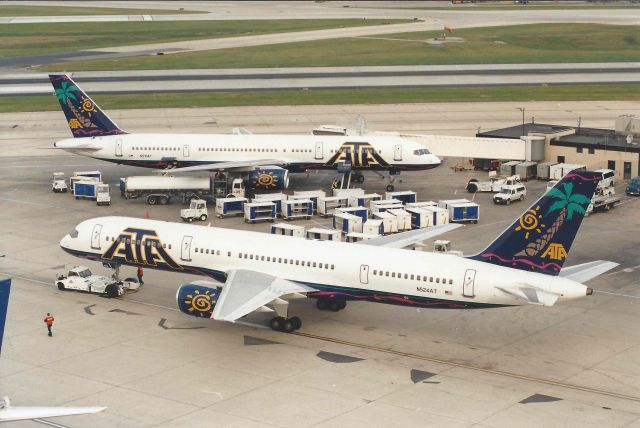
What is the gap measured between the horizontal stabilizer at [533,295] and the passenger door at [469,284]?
1.38 meters

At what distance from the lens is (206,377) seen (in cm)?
4975

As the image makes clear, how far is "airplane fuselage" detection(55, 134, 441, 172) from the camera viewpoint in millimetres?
92625

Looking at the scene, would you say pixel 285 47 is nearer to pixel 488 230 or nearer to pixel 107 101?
pixel 107 101

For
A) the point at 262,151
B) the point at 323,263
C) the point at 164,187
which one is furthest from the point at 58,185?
the point at 323,263

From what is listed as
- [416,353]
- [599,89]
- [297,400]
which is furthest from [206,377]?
[599,89]

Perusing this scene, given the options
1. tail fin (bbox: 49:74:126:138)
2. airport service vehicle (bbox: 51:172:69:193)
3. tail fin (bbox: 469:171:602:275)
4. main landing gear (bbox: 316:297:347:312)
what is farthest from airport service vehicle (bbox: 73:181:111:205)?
tail fin (bbox: 469:171:602:275)

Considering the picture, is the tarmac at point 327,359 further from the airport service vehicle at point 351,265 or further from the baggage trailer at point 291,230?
the baggage trailer at point 291,230

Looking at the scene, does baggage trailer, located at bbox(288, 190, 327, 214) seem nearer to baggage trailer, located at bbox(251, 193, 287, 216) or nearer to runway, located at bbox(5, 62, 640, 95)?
baggage trailer, located at bbox(251, 193, 287, 216)

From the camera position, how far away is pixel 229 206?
84.2 meters

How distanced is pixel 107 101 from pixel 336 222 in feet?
217

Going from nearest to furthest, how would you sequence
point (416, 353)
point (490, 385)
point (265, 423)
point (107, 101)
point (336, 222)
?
1. point (265, 423)
2. point (490, 385)
3. point (416, 353)
4. point (336, 222)
5. point (107, 101)

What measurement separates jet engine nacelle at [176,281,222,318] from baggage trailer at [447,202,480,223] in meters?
30.7

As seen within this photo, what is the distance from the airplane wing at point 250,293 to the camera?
5147 centimetres

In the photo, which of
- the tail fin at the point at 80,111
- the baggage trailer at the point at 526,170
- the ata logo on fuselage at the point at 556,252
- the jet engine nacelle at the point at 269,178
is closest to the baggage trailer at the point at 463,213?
the jet engine nacelle at the point at 269,178
